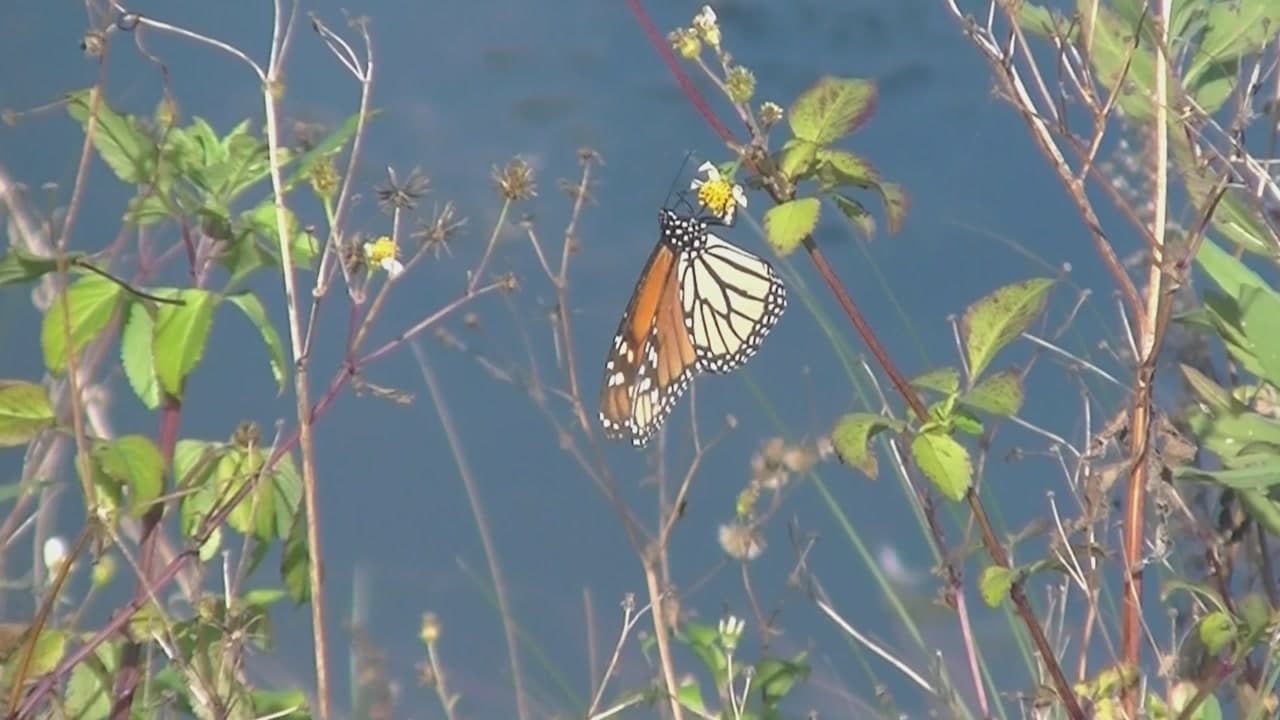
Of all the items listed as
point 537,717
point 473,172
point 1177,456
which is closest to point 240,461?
point 1177,456

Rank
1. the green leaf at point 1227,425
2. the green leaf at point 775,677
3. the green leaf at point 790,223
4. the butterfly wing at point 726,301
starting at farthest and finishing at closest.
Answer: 1. the butterfly wing at point 726,301
2. the green leaf at point 775,677
3. the green leaf at point 1227,425
4. the green leaf at point 790,223

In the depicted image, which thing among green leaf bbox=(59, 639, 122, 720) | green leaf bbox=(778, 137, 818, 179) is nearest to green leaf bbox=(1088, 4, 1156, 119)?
green leaf bbox=(778, 137, 818, 179)

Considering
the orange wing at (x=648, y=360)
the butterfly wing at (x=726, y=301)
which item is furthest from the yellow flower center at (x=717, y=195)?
the orange wing at (x=648, y=360)

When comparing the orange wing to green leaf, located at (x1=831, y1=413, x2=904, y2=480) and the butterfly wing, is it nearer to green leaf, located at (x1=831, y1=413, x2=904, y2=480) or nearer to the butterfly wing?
the butterfly wing

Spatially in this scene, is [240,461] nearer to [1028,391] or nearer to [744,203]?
[744,203]

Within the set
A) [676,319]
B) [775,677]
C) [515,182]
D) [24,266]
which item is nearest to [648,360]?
[676,319]

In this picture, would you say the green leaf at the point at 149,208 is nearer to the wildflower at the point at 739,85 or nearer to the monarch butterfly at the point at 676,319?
the wildflower at the point at 739,85

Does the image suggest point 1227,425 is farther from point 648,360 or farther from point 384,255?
point 648,360
